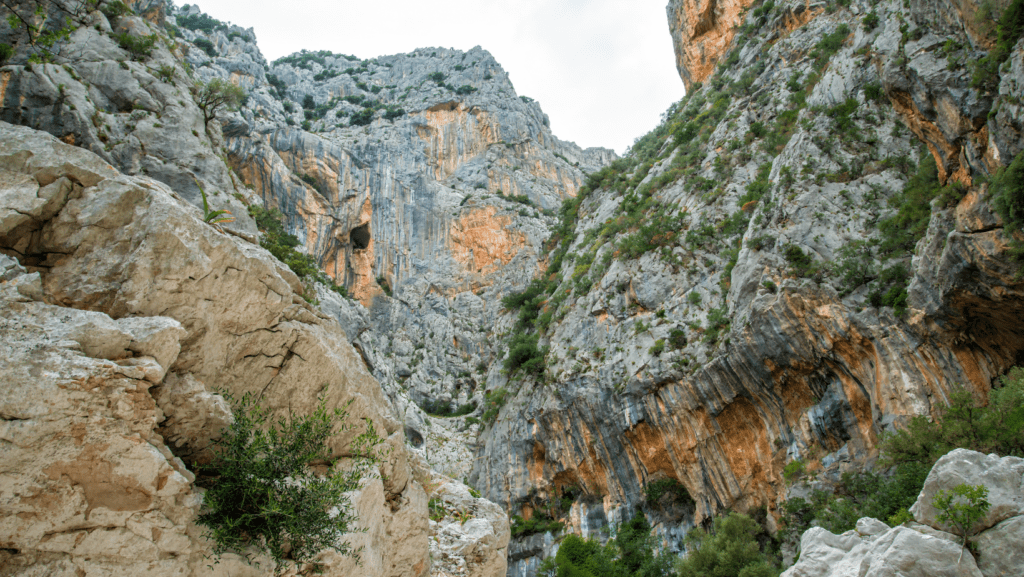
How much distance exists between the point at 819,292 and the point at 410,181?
143ft

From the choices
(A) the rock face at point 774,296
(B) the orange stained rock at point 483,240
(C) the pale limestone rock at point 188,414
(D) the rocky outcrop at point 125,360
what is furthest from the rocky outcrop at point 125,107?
(B) the orange stained rock at point 483,240

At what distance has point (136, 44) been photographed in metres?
19.1

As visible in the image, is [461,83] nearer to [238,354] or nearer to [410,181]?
[410,181]

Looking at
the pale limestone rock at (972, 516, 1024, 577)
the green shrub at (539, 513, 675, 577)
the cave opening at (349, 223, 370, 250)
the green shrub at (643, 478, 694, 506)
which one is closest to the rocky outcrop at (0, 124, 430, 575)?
the pale limestone rock at (972, 516, 1024, 577)

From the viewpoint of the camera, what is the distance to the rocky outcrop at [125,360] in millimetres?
6734

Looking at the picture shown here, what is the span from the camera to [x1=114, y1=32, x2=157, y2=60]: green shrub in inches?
744

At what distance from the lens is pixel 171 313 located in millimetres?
9125

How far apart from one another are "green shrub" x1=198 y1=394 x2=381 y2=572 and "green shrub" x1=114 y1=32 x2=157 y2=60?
16386mm

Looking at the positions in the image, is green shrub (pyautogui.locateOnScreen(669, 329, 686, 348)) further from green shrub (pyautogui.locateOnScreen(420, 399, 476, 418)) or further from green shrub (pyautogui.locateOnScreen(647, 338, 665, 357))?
green shrub (pyautogui.locateOnScreen(420, 399, 476, 418))

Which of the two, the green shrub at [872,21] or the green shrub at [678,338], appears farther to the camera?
the green shrub at [678,338]

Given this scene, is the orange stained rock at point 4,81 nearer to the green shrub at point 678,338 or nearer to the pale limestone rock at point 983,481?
the pale limestone rock at point 983,481

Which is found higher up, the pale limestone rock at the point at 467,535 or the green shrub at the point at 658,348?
the green shrub at the point at 658,348

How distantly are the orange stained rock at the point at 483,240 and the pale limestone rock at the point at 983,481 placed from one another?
46272 millimetres

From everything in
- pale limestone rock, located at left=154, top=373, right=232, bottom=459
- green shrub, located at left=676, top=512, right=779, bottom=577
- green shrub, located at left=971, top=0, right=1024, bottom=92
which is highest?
green shrub, located at left=971, top=0, right=1024, bottom=92
